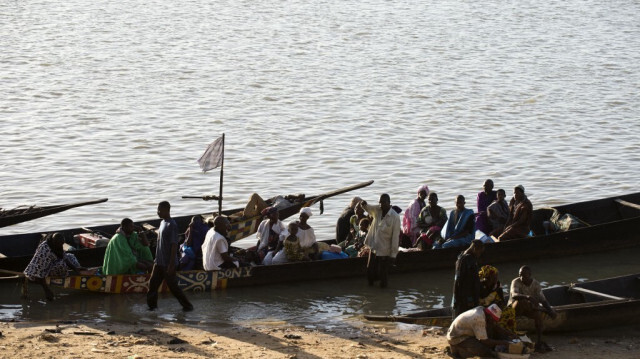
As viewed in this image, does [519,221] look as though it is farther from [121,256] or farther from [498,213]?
[121,256]

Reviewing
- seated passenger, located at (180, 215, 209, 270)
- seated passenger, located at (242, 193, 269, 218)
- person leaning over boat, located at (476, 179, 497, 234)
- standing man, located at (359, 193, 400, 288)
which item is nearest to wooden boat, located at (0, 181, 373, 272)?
seated passenger, located at (242, 193, 269, 218)

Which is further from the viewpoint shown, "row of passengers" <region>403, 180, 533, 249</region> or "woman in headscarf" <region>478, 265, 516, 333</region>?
"row of passengers" <region>403, 180, 533, 249</region>

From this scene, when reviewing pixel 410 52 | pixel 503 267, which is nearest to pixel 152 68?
pixel 410 52

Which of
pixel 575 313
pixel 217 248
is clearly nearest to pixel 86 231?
pixel 217 248

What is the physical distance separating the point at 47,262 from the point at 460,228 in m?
5.43

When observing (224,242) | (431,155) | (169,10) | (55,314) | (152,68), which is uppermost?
(169,10)

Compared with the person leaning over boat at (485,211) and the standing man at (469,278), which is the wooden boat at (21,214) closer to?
the person leaning over boat at (485,211)

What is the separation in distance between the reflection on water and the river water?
1.9 inches

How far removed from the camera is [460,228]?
14.8 m

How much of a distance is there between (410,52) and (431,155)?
16.2 m

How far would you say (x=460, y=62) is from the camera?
1507 inches

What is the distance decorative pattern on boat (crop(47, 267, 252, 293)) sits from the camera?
1348 cm

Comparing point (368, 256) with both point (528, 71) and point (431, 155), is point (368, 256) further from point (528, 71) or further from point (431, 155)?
point (528, 71)

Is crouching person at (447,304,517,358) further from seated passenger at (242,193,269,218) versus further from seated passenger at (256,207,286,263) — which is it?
seated passenger at (242,193,269,218)
